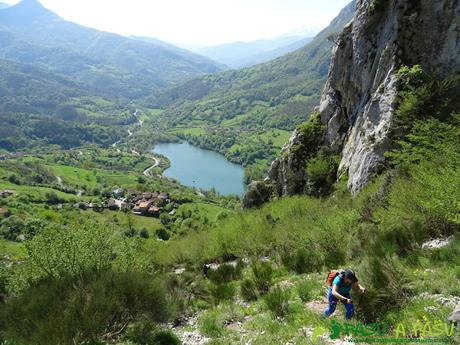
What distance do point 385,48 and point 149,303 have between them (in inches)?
1357

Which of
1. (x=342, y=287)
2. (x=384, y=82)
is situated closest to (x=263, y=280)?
(x=342, y=287)

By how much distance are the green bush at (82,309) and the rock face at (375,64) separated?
24305mm

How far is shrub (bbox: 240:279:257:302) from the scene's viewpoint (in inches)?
773

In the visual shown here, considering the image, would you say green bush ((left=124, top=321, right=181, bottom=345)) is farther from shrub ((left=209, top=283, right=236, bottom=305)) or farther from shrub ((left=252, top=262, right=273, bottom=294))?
shrub ((left=252, top=262, right=273, bottom=294))

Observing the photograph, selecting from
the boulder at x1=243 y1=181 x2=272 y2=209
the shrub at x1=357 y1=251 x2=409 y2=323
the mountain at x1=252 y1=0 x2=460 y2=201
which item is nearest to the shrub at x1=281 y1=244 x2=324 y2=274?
the shrub at x1=357 y1=251 x2=409 y2=323

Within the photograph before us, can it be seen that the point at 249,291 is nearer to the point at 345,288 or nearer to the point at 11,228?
the point at 345,288

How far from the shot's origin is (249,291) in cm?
→ 1992

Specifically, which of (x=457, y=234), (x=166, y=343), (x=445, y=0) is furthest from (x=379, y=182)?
(x=166, y=343)

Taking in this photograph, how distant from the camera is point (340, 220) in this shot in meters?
25.9

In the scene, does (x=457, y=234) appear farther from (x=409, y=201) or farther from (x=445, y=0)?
(x=445, y=0)

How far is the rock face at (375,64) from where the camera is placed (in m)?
32.8

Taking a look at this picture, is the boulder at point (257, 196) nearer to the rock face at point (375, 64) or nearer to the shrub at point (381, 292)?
the rock face at point (375, 64)

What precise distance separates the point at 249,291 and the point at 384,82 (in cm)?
2675

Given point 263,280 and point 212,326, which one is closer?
point 212,326
